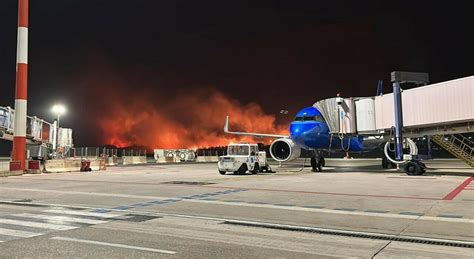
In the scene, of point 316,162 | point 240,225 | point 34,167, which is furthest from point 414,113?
point 34,167

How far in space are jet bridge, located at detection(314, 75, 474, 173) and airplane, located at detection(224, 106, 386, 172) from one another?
0.71 m

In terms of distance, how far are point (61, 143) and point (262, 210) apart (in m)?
37.2

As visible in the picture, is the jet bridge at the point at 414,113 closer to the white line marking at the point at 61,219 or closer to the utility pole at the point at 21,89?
the white line marking at the point at 61,219

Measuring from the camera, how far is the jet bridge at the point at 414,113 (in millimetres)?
22531

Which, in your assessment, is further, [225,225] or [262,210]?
[262,210]

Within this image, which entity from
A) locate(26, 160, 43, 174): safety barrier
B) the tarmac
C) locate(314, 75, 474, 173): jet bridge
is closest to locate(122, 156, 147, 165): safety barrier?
locate(26, 160, 43, 174): safety barrier

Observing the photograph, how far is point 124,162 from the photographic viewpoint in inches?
2093

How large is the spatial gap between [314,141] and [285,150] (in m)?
3.18

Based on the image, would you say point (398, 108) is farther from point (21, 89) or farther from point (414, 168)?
point (21, 89)

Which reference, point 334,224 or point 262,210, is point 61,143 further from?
point 334,224

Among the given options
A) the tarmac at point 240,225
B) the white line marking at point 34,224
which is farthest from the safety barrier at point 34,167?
the white line marking at point 34,224

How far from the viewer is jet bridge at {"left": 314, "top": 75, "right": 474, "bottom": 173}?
22531mm

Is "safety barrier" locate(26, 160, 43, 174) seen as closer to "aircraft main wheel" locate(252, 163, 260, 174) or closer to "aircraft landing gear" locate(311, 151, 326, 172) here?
"aircraft main wheel" locate(252, 163, 260, 174)

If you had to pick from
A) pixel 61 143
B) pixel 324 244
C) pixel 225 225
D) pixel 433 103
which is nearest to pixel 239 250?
pixel 324 244
